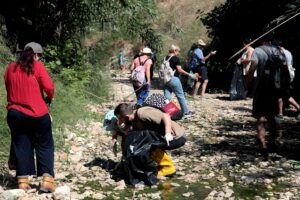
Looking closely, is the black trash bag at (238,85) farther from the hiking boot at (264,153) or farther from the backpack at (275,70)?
the backpack at (275,70)

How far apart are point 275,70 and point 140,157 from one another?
87.8 inches

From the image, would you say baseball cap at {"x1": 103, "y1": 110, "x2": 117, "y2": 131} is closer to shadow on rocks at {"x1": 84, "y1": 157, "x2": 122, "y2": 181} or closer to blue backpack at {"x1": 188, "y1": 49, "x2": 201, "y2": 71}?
shadow on rocks at {"x1": 84, "y1": 157, "x2": 122, "y2": 181}

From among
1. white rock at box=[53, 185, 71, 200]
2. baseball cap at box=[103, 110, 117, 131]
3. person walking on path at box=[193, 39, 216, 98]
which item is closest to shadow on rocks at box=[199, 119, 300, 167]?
baseball cap at box=[103, 110, 117, 131]

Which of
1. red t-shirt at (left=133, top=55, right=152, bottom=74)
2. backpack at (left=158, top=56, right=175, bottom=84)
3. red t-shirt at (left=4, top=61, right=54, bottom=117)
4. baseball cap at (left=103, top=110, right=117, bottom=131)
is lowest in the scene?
baseball cap at (left=103, top=110, right=117, bottom=131)

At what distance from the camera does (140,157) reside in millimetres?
5898

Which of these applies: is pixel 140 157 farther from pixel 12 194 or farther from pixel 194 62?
pixel 194 62

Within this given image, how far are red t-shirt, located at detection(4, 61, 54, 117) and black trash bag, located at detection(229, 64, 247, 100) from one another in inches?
369

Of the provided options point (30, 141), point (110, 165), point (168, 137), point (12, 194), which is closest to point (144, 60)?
point (110, 165)

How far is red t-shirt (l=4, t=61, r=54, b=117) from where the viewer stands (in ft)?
17.0

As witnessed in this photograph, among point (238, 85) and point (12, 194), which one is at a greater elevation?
point (238, 85)

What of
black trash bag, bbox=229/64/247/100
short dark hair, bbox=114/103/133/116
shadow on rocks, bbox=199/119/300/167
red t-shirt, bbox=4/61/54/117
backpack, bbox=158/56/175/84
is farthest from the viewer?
black trash bag, bbox=229/64/247/100

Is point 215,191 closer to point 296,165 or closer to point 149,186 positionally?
point 149,186

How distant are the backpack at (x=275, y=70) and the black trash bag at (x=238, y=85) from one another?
285 inches

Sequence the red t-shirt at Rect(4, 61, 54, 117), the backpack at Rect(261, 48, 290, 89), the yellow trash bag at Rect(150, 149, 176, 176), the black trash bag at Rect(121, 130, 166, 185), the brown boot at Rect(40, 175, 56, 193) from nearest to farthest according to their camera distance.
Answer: the red t-shirt at Rect(4, 61, 54, 117) → the brown boot at Rect(40, 175, 56, 193) → the black trash bag at Rect(121, 130, 166, 185) → the yellow trash bag at Rect(150, 149, 176, 176) → the backpack at Rect(261, 48, 290, 89)
